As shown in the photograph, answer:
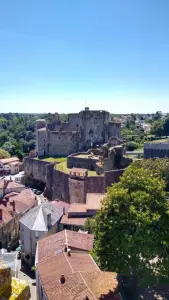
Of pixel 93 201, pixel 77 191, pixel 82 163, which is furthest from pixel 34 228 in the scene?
pixel 82 163

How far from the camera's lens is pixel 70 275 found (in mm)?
16312

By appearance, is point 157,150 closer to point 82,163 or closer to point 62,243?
point 82,163

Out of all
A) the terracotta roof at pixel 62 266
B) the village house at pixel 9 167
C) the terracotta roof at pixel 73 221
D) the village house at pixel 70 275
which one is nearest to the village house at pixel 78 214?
the terracotta roof at pixel 73 221

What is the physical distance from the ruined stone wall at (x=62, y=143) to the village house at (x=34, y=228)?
25.1m

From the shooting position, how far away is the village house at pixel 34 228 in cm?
2591

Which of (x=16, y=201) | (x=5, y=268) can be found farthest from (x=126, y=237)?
(x=16, y=201)

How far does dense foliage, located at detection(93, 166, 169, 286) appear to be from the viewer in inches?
647

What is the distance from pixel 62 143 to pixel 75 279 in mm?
38574

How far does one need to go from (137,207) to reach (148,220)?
135 centimetres

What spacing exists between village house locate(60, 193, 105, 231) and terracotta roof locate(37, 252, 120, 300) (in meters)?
8.79

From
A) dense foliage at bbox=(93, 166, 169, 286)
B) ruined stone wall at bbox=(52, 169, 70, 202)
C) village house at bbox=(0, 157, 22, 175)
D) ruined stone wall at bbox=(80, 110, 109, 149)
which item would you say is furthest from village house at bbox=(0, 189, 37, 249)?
village house at bbox=(0, 157, 22, 175)

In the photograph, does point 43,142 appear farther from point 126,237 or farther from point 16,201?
point 126,237

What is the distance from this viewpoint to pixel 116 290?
53.1ft

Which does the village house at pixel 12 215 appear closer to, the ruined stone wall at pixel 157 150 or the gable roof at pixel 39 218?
the gable roof at pixel 39 218
